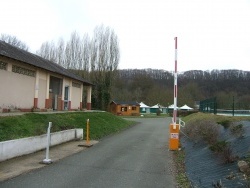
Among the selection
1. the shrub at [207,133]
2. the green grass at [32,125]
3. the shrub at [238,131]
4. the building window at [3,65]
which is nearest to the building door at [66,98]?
the green grass at [32,125]

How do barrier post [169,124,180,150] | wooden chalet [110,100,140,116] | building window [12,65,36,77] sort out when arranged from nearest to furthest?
barrier post [169,124,180,150] < building window [12,65,36,77] < wooden chalet [110,100,140,116]

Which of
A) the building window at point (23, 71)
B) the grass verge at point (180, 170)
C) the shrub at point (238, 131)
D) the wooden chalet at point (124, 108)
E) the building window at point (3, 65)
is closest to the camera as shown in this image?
the grass verge at point (180, 170)

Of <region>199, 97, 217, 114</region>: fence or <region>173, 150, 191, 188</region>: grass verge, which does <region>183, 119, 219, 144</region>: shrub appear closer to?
<region>173, 150, 191, 188</region>: grass verge

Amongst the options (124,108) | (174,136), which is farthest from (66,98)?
(124,108)

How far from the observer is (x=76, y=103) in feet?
115

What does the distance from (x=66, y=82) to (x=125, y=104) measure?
4372 cm

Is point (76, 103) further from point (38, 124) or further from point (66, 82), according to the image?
point (38, 124)

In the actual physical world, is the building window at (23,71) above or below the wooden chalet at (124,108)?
above

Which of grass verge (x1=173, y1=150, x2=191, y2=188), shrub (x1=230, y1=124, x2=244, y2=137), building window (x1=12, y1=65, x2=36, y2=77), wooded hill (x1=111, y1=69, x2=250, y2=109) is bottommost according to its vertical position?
grass verge (x1=173, y1=150, x2=191, y2=188)

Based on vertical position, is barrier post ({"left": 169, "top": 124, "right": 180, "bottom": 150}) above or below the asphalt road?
above

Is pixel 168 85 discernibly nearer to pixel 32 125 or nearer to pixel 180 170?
pixel 32 125

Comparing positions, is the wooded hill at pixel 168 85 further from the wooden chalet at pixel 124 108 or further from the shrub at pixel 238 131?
the shrub at pixel 238 131

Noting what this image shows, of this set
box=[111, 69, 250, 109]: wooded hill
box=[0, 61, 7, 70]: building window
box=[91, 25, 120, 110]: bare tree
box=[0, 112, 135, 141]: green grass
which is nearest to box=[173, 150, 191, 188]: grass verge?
box=[0, 112, 135, 141]: green grass

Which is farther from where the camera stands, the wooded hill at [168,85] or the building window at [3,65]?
the wooded hill at [168,85]
